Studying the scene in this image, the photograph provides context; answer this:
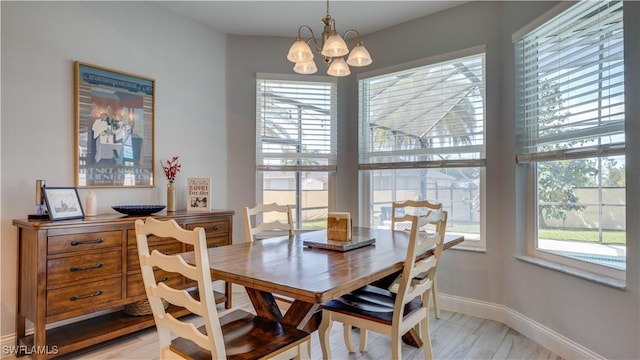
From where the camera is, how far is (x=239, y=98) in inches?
146

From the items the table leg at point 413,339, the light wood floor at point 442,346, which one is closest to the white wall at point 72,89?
the light wood floor at point 442,346

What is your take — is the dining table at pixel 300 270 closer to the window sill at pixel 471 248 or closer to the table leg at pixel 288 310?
the table leg at pixel 288 310

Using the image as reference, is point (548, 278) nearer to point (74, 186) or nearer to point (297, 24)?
point (297, 24)

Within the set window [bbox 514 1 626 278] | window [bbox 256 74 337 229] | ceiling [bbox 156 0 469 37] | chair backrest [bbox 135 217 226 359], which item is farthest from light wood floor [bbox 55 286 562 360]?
ceiling [bbox 156 0 469 37]

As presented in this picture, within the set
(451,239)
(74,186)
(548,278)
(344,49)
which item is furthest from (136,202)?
(548,278)

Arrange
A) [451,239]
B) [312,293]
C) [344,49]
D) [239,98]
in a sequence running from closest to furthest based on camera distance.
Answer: [312,293] < [344,49] < [451,239] < [239,98]

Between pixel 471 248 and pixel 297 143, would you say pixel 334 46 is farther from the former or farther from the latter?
pixel 471 248

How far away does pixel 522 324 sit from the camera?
265cm

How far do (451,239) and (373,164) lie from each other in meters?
1.42

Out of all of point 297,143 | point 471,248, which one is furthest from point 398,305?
point 297,143

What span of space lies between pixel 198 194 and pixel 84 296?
1.15 m

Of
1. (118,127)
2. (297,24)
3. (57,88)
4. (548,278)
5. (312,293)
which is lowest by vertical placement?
(548,278)

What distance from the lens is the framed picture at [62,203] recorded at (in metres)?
2.27

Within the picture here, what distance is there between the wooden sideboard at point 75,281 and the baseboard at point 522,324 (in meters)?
2.40
